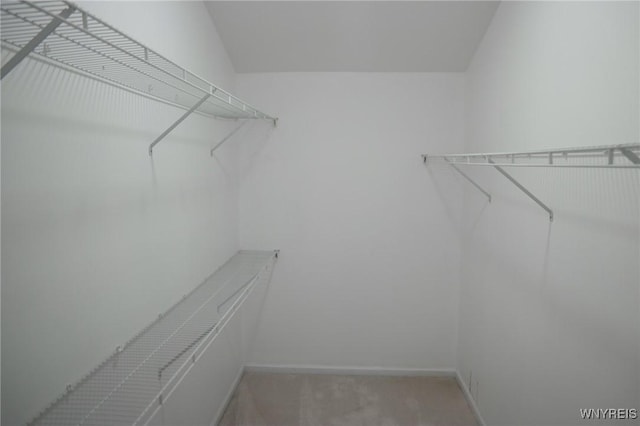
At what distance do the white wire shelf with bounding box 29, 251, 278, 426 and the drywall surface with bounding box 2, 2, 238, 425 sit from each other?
0.04 meters

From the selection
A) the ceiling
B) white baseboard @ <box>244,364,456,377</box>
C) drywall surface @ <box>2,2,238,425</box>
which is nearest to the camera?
drywall surface @ <box>2,2,238,425</box>

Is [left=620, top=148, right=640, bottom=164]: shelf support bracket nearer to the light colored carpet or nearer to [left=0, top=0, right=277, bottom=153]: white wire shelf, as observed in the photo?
[left=0, top=0, right=277, bottom=153]: white wire shelf

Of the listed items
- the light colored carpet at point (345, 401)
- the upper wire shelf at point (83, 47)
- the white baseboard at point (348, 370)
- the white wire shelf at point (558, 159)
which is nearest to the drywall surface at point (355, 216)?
the white baseboard at point (348, 370)

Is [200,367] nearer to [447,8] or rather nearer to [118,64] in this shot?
[118,64]

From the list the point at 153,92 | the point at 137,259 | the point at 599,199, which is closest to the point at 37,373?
the point at 137,259

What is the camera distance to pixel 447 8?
1.93 meters

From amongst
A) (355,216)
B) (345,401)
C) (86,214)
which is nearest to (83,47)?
(86,214)

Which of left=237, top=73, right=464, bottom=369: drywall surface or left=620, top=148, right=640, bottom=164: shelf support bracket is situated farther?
left=237, top=73, right=464, bottom=369: drywall surface

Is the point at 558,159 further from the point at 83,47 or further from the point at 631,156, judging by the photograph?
the point at 83,47

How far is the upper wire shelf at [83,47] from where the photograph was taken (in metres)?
0.60

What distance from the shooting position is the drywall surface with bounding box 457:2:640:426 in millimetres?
1046

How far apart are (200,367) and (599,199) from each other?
2.05 metres

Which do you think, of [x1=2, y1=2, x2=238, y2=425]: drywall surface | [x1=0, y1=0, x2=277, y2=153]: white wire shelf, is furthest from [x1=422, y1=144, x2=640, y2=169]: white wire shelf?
[x1=2, y1=2, x2=238, y2=425]: drywall surface

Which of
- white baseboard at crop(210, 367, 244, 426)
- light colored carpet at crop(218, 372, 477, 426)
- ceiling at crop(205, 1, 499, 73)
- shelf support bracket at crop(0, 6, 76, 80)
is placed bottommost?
light colored carpet at crop(218, 372, 477, 426)
